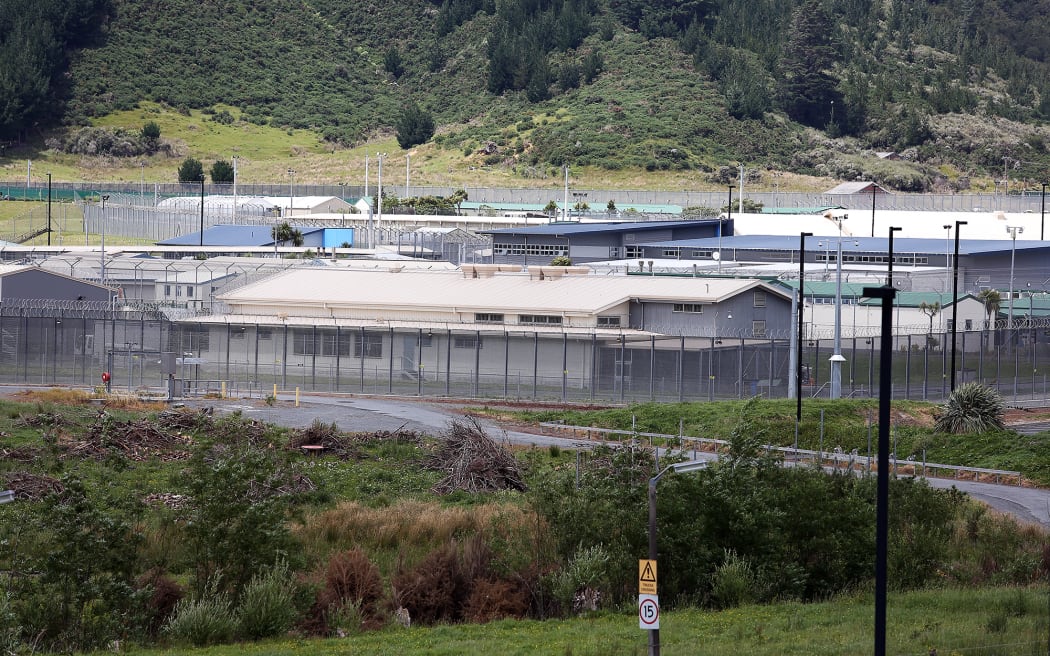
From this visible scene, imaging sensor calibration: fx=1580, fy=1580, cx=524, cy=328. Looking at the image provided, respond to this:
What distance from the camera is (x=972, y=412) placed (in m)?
44.2

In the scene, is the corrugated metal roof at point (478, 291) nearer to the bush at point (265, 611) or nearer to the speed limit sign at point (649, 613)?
the bush at point (265, 611)

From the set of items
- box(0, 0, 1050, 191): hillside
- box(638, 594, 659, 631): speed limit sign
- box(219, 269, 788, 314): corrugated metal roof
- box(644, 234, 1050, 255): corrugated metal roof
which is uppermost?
box(0, 0, 1050, 191): hillside

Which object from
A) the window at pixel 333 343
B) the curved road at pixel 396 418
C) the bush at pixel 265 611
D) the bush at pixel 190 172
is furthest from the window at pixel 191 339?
the bush at pixel 190 172

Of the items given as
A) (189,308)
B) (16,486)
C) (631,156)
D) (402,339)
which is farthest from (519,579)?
(631,156)

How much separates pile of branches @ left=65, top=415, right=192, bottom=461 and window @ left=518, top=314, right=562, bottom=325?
2118 cm

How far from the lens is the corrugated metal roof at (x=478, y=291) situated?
61.1 metres

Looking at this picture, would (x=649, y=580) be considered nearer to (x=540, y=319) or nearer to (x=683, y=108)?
(x=540, y=319)

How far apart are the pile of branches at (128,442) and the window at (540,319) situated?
21.2 metres

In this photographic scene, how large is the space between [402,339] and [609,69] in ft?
439

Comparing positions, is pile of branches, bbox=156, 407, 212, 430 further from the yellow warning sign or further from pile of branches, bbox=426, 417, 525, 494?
the yellow warning sign

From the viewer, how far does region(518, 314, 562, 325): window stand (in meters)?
60.2

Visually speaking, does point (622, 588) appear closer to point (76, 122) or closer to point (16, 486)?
point (16, 486)

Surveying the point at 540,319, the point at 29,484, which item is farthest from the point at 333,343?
the point at 29,484

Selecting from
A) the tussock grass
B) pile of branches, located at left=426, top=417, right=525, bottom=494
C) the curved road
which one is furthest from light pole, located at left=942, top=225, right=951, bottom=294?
the tussock grass
